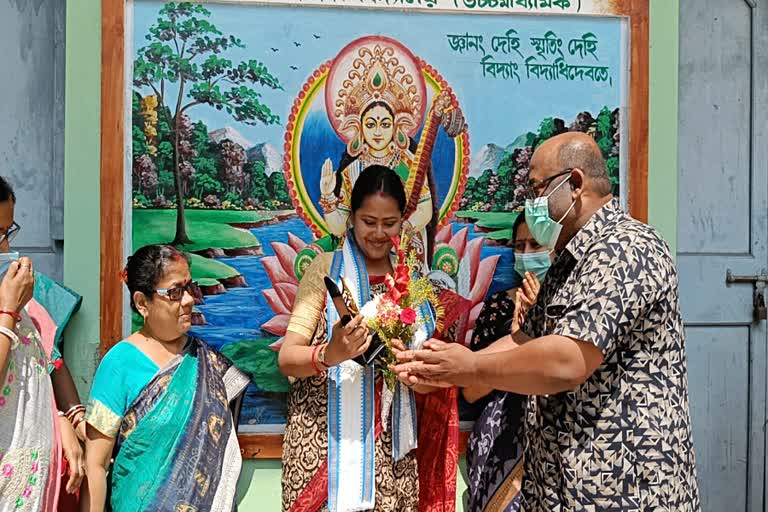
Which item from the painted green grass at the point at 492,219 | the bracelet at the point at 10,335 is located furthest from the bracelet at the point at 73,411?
the painted green grass at the point at 492,219

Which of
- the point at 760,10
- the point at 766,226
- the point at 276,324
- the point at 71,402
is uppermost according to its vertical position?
the point at 760,10

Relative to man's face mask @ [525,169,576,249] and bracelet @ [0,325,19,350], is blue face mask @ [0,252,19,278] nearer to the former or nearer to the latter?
bracelet @ [0,325,19,350]

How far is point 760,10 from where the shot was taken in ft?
15.5

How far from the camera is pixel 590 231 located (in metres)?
2.55

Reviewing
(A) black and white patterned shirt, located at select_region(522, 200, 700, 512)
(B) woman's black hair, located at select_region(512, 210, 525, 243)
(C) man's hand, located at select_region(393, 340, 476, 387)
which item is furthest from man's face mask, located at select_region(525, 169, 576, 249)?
(B) woman's black hair, located at select_region(512, 210, 525, 243)

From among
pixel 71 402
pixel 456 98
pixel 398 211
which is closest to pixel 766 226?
pixel 456 98

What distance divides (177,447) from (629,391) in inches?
66.2

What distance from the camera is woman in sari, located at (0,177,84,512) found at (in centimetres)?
284

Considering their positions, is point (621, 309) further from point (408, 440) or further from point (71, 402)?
point (71, 402)

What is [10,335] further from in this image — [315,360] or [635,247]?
[635,247]

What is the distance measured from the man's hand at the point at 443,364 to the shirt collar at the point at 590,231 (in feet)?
1.39

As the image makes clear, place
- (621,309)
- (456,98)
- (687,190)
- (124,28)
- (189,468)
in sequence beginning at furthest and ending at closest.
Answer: (687,190), (456,98), (124,28), (189,468), (621,309)

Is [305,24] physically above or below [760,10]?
below

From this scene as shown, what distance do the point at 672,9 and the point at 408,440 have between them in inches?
89.2
